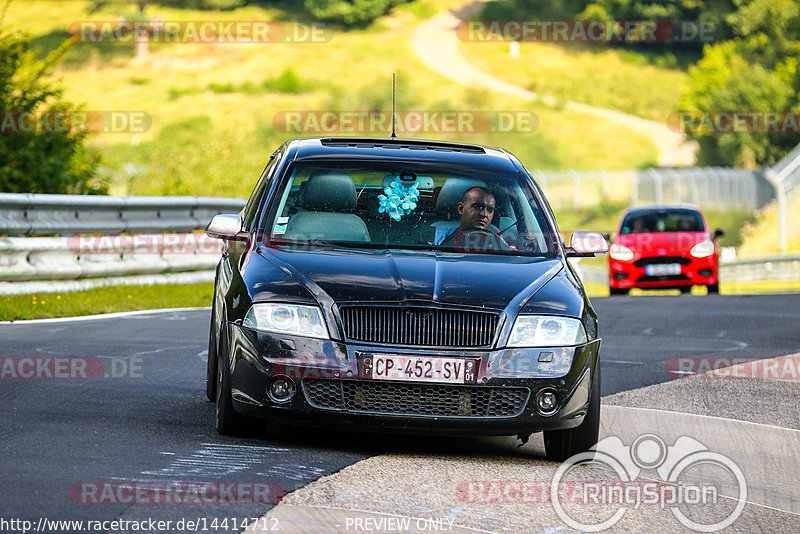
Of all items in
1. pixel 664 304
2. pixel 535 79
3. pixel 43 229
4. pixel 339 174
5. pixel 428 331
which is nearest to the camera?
pixel 428 331

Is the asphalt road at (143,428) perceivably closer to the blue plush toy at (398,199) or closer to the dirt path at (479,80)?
the blue plush toy at (398,199)

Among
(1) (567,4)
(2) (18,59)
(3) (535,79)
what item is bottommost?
(2) (18,59)

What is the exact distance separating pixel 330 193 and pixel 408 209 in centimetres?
46

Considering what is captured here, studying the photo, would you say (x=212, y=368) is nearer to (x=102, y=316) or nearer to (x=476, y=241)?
(x=476, y=241)

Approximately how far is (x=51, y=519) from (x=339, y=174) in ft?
11.0

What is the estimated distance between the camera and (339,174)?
8008 mm

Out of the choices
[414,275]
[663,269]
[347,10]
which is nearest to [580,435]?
[414,275]

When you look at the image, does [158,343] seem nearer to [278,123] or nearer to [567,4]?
[278,123]

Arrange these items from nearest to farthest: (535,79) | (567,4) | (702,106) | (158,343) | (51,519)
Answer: (51,519)
(158,343)
(702,106)
(535,79)
(567,4)

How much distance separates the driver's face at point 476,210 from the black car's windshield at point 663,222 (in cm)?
1550

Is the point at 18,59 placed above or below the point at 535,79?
below

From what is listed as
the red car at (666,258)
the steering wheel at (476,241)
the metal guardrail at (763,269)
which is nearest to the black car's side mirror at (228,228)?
the steering wheel at (476,241)

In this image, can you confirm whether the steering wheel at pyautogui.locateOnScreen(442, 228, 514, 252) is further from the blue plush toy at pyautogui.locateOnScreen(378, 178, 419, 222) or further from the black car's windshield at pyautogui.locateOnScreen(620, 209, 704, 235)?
the black car's windshield at pyautogui.locateOnScreen(620, 209, 704, 235)

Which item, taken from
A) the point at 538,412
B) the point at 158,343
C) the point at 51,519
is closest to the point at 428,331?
the point at 538,412
